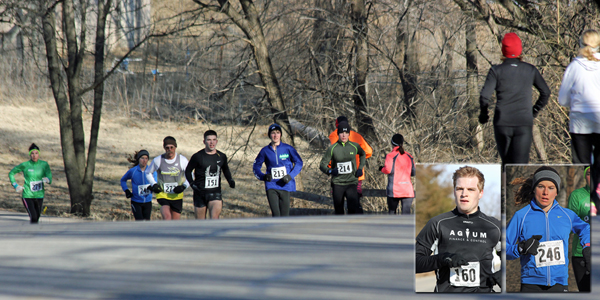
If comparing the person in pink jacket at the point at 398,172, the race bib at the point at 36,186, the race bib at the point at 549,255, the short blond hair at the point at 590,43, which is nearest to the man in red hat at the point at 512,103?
the short blond hair at the point at 590,43

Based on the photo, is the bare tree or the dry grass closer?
the bare tree

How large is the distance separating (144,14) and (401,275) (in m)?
12.4

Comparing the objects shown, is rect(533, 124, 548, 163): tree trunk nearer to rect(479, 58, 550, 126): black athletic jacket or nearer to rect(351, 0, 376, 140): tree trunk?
rect(351, 0, 376, 140): tree trunk

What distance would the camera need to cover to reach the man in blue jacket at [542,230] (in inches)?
118

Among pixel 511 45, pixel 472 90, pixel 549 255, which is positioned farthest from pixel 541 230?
pixel 472 90

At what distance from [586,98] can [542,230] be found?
2986mm

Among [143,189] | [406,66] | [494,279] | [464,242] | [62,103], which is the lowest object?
[494,279]

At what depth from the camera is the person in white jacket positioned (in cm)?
541

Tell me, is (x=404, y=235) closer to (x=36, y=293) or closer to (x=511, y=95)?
(x=511, y=95)

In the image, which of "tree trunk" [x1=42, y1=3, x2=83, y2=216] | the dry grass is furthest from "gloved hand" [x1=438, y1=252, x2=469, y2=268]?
"tree trunk" [x1=42, y1=3, x2=83, y2=216]

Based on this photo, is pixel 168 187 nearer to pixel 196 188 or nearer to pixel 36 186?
pixel 196 188

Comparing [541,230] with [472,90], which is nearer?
[541,230]

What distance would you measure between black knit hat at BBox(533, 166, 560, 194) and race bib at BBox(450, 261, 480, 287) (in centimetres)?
55

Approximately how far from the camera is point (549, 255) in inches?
118
